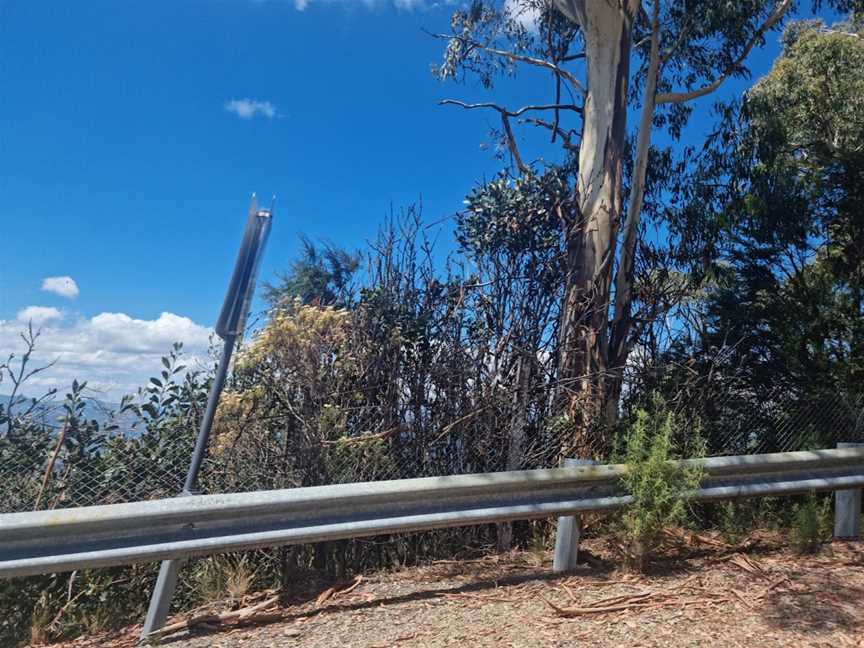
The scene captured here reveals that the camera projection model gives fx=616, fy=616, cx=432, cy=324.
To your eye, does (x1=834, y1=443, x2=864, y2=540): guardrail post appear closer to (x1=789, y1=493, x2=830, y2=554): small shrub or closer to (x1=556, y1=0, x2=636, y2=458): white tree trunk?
(x1=789, y1=493, x2=830, y2=554): small shrub

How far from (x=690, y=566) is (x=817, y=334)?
4898 mm

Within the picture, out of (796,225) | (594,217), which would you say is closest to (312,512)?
(594,217)

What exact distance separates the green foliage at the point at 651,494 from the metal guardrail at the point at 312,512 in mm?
97

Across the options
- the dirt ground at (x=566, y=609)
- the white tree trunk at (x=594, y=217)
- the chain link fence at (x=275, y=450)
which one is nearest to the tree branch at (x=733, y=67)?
the white tree trunk at (x=594, y=217)

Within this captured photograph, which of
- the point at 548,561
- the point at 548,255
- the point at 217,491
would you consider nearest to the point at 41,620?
the point at 217,491

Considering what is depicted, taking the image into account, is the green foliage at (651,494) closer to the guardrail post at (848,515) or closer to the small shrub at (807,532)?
the small shrub at (807,532)

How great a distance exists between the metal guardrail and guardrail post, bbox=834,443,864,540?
52 cm

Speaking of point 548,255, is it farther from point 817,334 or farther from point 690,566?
point 817,334

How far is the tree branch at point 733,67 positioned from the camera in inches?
362

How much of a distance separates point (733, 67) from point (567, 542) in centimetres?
892

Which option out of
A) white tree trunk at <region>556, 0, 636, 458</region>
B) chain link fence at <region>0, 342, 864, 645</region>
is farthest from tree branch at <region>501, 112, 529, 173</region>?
chain link fence at <region>0, 342, 864, 645</region>

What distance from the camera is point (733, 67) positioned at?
9.85 m

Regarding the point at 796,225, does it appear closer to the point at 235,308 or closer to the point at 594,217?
the point at 594,217

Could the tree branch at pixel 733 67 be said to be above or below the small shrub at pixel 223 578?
above
